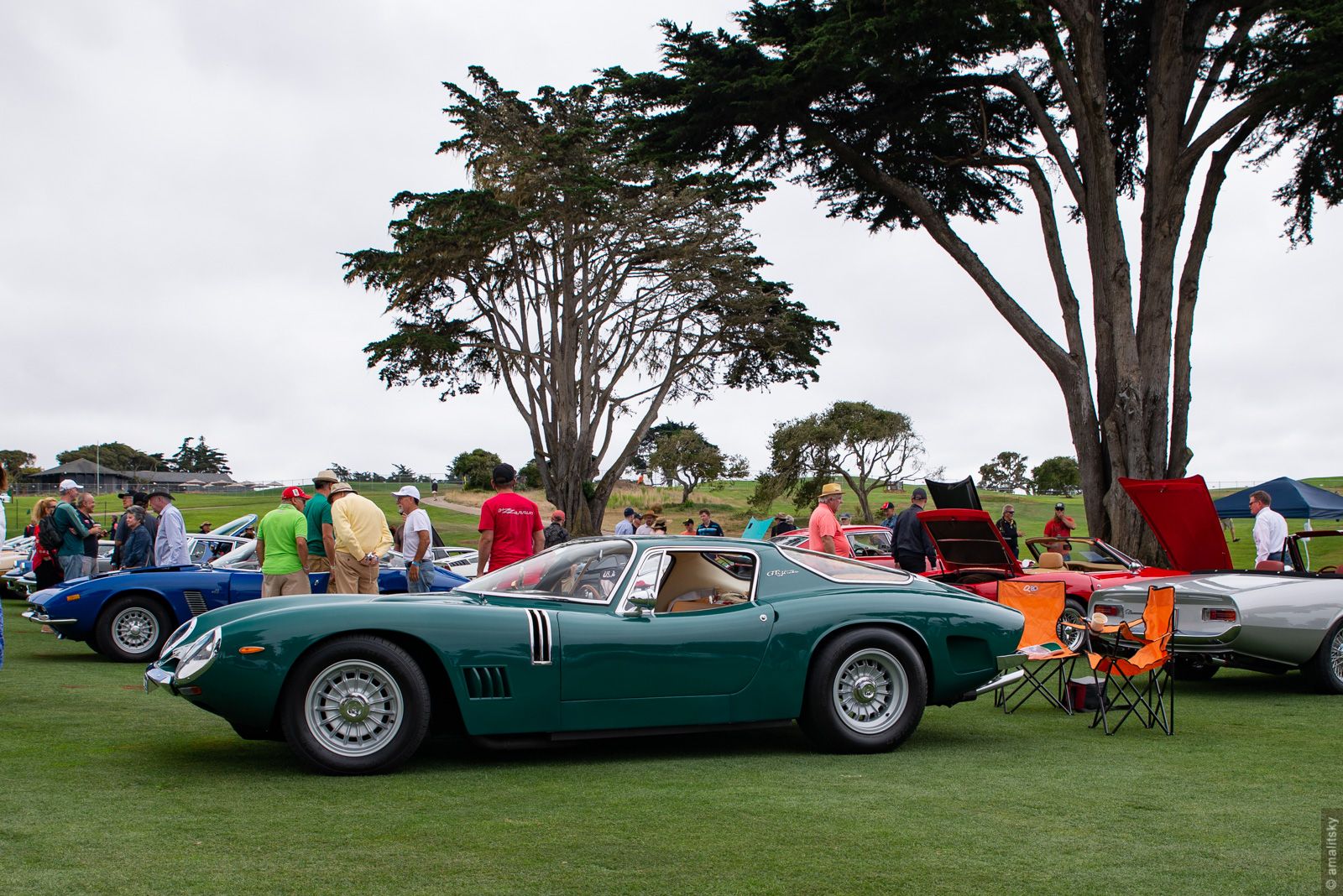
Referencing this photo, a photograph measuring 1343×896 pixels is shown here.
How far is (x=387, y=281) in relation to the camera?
1298 inches

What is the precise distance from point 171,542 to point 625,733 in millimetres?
7860

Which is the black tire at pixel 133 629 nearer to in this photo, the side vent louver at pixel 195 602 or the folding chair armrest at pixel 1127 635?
the side vent louver at pixel 195 602

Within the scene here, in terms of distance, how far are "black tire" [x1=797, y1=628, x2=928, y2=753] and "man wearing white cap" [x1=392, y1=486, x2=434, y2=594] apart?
544 cm

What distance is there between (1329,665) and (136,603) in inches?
409

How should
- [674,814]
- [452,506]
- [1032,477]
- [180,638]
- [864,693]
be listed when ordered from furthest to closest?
[1032,477]
[452,506]
[864,693]
[180,638]
[674,814]

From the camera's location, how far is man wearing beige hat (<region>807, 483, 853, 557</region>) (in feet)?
42.5

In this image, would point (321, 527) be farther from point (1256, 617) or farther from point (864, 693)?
point (1256, 617)

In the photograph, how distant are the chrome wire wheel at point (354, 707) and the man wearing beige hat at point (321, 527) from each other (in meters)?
4.52

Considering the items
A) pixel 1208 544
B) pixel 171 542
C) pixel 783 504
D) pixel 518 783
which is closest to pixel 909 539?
pixel 1208 544

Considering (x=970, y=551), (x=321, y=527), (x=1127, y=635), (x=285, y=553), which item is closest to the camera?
(x=1127, y=635)

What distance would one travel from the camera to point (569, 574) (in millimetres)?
6848

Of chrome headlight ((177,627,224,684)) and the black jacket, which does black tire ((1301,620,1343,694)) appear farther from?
chrome headlight ((177,627,224,684))

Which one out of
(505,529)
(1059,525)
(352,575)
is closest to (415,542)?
(352,575)

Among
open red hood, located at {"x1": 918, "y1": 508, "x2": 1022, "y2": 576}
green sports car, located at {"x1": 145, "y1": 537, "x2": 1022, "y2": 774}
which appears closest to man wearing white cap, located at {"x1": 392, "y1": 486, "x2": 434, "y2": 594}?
green sports car, located at {"x1": 145, "y1": 537, "x2": 1022, "y2": 774}
